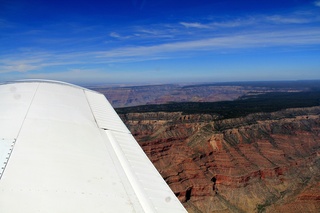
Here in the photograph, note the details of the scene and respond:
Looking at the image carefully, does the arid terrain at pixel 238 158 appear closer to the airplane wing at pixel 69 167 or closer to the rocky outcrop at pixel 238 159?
the rocky outcrop at pixel 238 159

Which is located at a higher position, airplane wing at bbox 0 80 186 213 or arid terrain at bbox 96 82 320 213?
airplane wing at bbox 0 80 186 213

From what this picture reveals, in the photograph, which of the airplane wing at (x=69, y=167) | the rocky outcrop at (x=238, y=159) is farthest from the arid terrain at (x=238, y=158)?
the airplane wing at (x=69, y=167)

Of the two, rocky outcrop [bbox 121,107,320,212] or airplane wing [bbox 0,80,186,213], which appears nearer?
airplane wing [bbox 0,80,186,213]

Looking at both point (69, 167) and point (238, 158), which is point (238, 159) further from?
point (69, 167)

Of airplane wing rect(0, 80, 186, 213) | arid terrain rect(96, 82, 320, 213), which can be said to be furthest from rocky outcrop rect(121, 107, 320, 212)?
airplane wing rect(0, 80, 186, 213)

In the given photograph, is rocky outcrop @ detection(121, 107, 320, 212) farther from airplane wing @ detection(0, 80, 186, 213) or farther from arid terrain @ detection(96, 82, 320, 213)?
airplane wing @ detection(0, 80, 186, 213)

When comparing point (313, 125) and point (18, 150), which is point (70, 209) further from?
point (313, 125)

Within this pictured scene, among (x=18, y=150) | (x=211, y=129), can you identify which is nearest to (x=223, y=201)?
(x=211, y=129)
